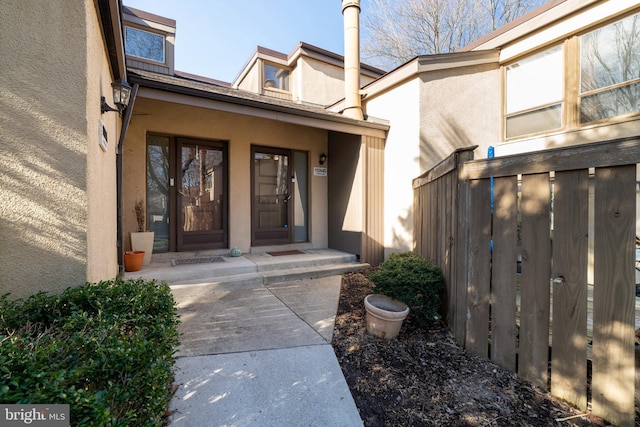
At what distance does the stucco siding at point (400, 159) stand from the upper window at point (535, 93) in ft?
7.05

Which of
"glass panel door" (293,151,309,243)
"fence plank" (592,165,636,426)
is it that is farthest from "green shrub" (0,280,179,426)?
"glass panel door" (293,151,309,243)

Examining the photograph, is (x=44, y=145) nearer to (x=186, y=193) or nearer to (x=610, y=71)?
(x=186, y=193)

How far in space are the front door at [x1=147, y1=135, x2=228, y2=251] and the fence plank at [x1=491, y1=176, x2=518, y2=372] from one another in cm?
470

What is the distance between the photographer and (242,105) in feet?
14.6

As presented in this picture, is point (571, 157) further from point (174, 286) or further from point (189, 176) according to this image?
point (189, 176)

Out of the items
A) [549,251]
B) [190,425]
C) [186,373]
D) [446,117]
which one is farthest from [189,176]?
[549,251]

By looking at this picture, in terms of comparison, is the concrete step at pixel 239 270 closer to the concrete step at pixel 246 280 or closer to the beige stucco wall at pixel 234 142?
the concrete step at pixel 246 280

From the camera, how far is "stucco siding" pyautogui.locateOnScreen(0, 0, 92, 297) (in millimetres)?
1731

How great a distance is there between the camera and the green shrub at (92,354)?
936mm

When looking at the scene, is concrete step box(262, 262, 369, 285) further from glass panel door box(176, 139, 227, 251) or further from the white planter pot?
the white planter pot

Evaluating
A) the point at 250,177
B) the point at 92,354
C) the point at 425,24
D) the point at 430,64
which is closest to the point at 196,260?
the point at 250,177

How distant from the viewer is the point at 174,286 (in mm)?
3852

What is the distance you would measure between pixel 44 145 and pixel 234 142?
12.9 ft

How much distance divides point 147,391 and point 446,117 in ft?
19.0
